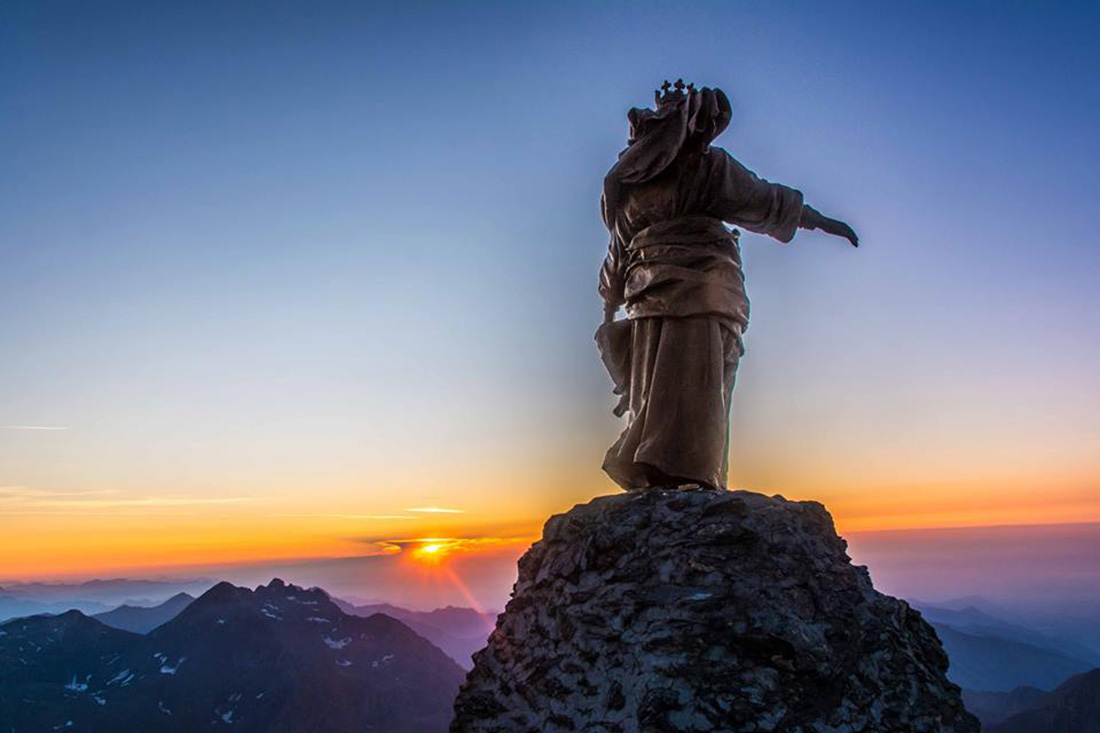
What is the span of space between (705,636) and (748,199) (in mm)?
3990

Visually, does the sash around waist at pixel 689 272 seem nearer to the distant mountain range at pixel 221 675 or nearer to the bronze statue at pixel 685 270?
the bronze statue at pixel 685 270

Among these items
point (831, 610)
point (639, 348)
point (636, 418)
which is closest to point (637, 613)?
point (831, 610)

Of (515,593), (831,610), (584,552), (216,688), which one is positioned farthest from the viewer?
(216,688)

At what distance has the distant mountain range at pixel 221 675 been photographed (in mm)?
47625

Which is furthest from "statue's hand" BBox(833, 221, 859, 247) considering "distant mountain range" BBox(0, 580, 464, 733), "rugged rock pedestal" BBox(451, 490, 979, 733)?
"distant mountain range" BBox(0, 580, 464, 733)

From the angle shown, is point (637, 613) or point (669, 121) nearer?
point (637, 613)

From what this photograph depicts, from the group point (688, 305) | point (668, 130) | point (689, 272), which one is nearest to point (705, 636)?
point (688, 305)

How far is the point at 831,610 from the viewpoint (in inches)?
198

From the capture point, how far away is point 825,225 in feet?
23.8

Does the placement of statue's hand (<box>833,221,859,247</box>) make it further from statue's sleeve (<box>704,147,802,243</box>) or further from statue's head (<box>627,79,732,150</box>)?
statue's head (<box>627,79,732,150</box>)

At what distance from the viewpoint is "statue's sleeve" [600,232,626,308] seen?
7693mm

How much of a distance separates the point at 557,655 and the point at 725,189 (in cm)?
424

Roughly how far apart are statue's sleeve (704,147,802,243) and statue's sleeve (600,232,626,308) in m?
1.09

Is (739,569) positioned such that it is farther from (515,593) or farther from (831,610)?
(515,593)
